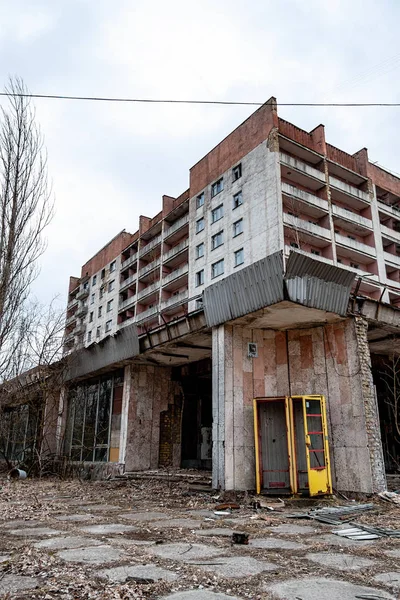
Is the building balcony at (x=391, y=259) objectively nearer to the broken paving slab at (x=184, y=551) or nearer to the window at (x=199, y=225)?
the window at (x=199, y=225)

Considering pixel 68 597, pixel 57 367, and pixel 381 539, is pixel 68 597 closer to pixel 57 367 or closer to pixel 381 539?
pixel 381 539

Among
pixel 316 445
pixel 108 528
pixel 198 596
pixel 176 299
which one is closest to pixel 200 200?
pixel 176 299

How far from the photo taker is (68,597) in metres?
3.20

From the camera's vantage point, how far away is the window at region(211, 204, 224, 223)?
114 feet

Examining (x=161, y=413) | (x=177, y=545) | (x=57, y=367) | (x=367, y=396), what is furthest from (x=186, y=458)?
(x=177, y=545)

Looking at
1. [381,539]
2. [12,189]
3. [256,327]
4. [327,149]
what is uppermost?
[327,149]

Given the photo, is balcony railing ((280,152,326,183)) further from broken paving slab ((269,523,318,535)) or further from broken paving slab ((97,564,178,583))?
broken paving slab ((97,564,178,583))

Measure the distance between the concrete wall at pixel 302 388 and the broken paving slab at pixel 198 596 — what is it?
7.85 m

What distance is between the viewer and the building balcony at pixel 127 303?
44.8 m

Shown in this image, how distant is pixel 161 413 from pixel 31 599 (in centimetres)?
1539

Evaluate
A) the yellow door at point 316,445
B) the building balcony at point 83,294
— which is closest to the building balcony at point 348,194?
the yellow door at point 316,445

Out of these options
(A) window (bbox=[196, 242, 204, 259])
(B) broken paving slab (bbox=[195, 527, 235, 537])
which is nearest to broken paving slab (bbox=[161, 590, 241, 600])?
(B) broken paving slab (bbox=[195, 527, 235, 537])

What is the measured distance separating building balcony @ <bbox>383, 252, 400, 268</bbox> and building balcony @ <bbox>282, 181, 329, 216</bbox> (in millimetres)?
7872

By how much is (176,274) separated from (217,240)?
5.96 m
